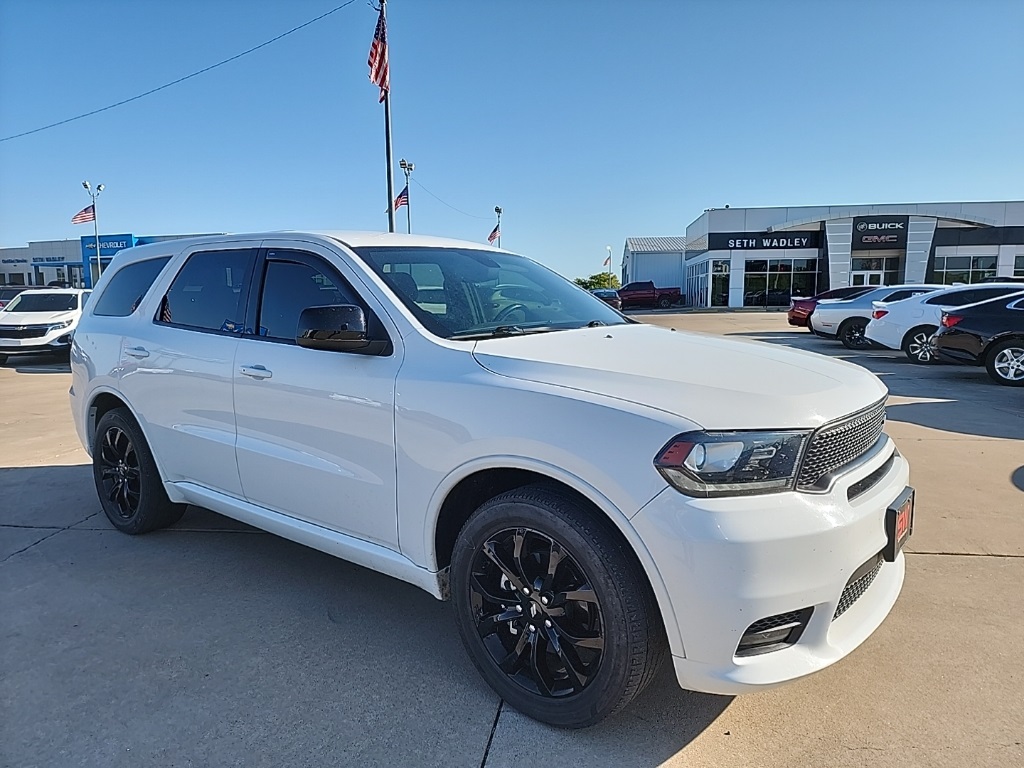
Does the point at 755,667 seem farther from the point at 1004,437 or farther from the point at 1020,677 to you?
the point at 1004,437

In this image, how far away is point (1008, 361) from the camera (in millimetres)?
10008

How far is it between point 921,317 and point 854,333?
3.79 meters

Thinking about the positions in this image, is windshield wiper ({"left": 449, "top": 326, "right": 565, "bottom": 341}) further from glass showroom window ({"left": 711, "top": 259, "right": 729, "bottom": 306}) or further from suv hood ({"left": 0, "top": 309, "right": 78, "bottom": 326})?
glass showroom window ({"left": 711, "top": 259, "right": 729, "bottom": 306})

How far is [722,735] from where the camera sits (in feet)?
7.95

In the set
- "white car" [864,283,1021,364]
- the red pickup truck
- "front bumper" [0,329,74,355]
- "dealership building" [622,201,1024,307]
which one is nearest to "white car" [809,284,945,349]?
"white car" [864,283,1021,364]

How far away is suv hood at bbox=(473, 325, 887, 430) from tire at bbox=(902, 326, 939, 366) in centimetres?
1135

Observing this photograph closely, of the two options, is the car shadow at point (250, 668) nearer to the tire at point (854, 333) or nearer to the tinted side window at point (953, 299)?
the tinted side window at point (953, 299)

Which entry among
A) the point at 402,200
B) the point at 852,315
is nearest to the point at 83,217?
the point at 402,200

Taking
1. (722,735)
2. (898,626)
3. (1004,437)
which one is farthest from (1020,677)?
(1004,437)

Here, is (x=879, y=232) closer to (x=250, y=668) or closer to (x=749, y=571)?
(x=749, y=571)

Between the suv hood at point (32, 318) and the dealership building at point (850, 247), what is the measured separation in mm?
35185

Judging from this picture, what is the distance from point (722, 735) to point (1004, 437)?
5.95 meters

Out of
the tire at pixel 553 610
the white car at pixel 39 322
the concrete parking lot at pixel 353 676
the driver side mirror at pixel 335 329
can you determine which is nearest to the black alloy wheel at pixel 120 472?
the concrete parking lot at pixel 353 676

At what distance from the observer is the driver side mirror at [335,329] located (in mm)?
2740
